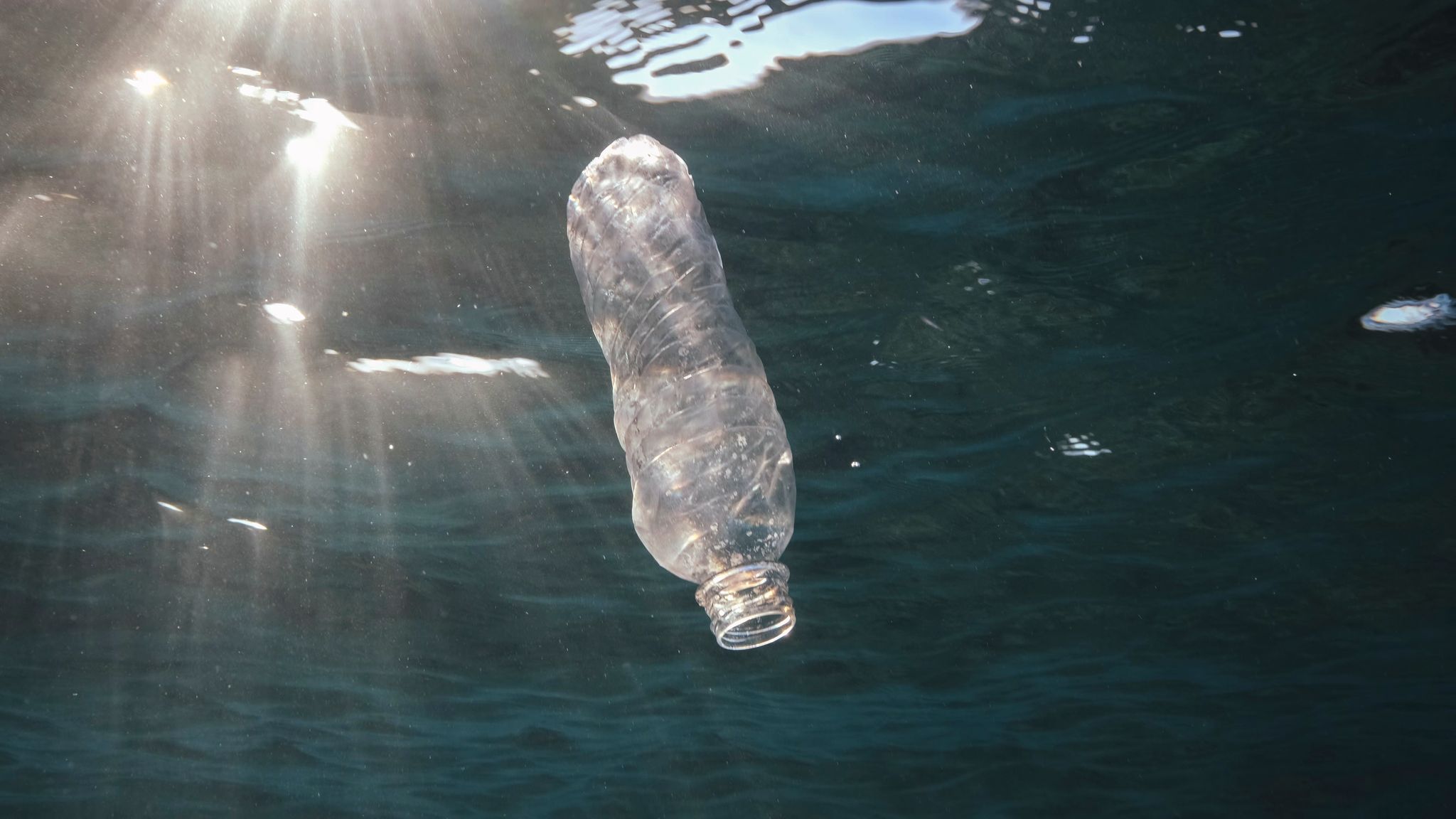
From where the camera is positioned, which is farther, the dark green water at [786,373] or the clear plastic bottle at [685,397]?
the dark green water at [786,373]

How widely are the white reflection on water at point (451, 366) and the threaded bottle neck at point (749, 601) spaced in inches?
243

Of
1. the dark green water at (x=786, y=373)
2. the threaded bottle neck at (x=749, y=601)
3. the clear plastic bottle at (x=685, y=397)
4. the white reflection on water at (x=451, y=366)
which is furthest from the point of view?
the white reflection on water at (x=451, y=366)

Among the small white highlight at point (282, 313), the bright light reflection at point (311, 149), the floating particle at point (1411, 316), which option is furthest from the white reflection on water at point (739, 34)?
the floating particle at point (1411, 316)

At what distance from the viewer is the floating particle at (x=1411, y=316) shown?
27.1ft

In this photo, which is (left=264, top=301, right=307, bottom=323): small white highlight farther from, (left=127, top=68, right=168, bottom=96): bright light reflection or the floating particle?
the floating particle

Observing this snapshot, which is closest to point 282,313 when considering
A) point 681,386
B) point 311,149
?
point 311,149

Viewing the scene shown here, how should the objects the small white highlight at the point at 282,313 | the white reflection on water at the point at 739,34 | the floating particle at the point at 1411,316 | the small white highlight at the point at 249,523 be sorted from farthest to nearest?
1. the small white highlight at the point at 249,523
2. the small white highlight at the point at 282,313
3. the floating particle at the point at 1411,316
4. the white reflection on water at the point at 739,34

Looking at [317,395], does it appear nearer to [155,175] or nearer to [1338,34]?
[155,175]

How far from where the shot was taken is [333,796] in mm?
26484

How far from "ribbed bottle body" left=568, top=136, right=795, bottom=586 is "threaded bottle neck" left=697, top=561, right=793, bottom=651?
29.4 inches

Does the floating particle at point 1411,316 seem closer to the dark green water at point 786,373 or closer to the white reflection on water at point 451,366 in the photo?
the dark green water at point 786,373

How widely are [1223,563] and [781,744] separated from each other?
11.1 metres

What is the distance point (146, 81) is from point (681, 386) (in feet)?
16.0

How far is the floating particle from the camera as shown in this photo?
825 centimetres
